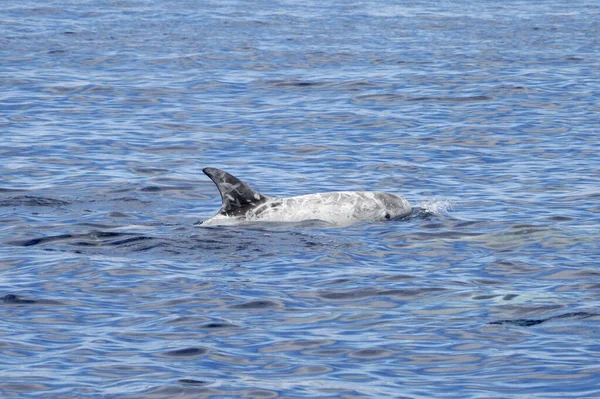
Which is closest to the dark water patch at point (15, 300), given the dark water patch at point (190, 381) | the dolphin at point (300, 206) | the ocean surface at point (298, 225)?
the ocean surface at point (298, 225)

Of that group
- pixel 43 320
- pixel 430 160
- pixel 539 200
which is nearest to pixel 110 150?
pixel 430 160

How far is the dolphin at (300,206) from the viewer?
2017 cm

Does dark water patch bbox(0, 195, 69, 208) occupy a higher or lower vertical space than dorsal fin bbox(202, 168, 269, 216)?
lower

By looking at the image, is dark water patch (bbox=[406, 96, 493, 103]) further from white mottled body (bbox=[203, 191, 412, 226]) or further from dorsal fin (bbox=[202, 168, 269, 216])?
dorsal fin (bbox=[202, 168, 269, 216])

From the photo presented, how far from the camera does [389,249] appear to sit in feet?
60.5

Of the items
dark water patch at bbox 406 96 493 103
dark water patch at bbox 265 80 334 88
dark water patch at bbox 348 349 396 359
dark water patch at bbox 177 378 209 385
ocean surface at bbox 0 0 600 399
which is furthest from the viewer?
dark water patch at bbox 265 80 334 88

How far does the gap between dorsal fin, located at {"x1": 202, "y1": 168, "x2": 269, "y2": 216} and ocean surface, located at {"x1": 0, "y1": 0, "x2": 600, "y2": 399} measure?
69 cm

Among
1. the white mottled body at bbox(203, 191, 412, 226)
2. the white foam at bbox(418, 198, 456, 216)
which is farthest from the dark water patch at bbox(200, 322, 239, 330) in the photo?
the white foam at bbox(418, 198, 456, 216)

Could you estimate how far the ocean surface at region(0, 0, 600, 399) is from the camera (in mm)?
13273

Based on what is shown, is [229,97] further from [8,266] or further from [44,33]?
[8,266]

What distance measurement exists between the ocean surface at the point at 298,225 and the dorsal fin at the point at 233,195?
0.69 metres

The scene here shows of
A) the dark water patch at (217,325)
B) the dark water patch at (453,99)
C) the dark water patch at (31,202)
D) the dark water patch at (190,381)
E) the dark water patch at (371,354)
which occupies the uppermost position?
the dark water patch at (190,381)

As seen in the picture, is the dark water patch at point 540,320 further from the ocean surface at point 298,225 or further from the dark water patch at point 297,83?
the dark water patch at point 297,83

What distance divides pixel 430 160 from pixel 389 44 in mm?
17495
